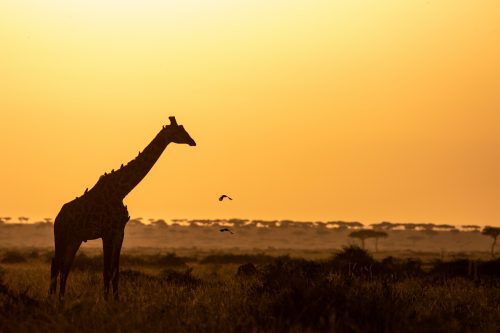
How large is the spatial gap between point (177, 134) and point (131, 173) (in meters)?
1.15

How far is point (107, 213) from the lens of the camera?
16.5 m

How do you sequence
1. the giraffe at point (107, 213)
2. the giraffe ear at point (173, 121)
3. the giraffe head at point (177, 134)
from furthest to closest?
1. the giraffe ear at point (173, 121)
2. the giraffe head at point (177, 134)
3. the giraffe at point (107, 213)

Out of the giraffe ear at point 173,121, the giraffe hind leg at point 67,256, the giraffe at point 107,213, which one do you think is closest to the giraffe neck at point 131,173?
the giraffe at point 107,213

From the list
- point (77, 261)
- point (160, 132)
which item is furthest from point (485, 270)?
point (160, 132)

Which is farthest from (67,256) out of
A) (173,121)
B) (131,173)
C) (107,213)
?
(173,121)

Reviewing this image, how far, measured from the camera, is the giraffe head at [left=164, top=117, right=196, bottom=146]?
17.2 meters

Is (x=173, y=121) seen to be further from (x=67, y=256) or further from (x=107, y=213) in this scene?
(x=67, y=256)

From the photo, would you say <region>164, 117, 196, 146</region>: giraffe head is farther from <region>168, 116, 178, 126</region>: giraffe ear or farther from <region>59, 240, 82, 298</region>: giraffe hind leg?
<region>59, 240, 82, 298</region>: giraffe hind leg

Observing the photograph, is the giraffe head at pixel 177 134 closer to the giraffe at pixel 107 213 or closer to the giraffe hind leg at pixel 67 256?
the giraffe at pixel 107 213

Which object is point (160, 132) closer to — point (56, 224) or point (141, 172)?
point (141, 172)

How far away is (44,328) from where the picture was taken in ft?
35.9

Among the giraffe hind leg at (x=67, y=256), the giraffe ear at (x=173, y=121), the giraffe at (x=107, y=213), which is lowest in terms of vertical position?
the giraffe hind leg at (x=67, y=256)

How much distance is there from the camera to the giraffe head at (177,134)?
56.4ft

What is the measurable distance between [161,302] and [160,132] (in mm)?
4164
